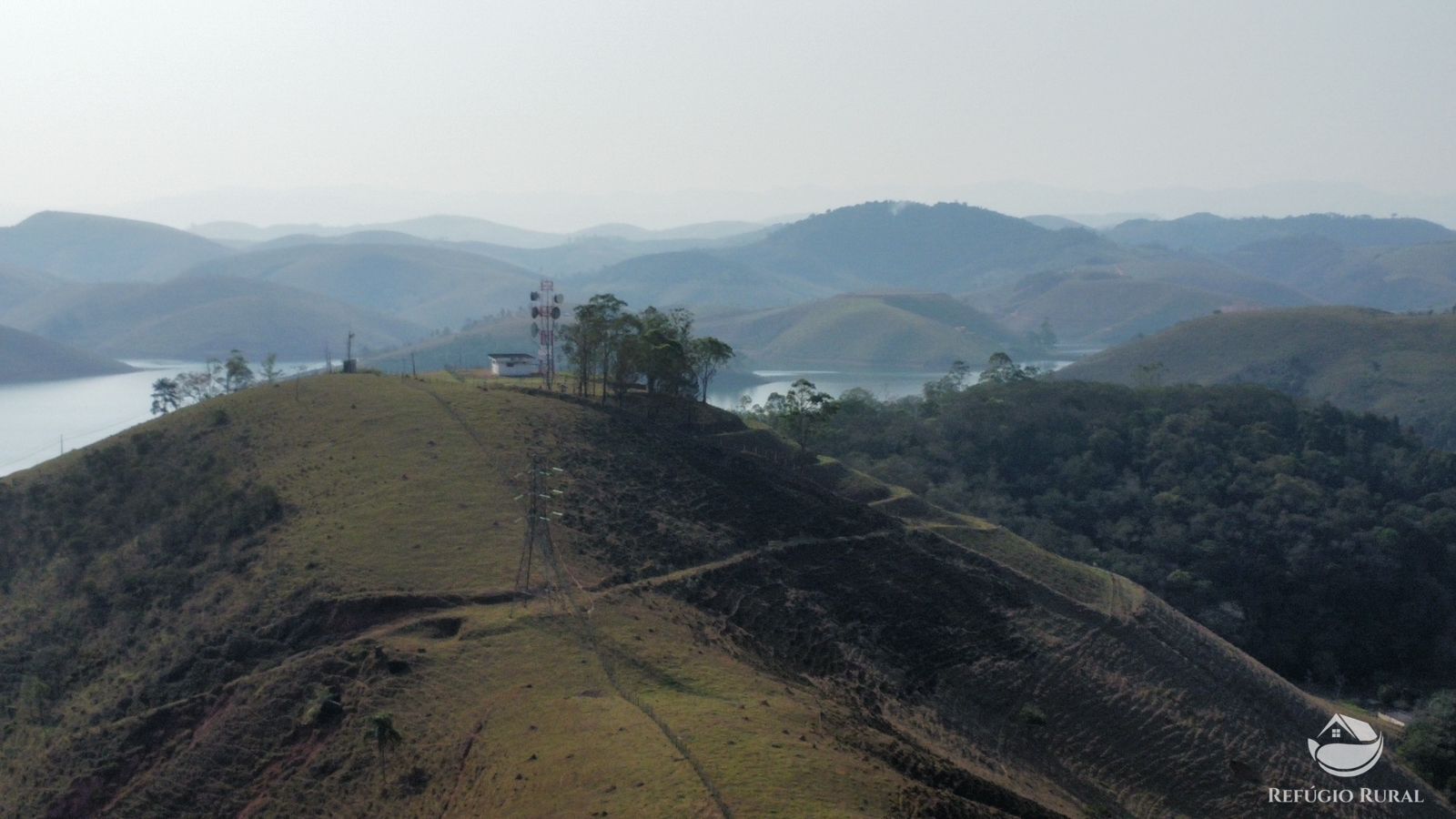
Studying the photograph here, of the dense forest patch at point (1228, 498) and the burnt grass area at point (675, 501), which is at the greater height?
the burnt grass area at point (675, 501)

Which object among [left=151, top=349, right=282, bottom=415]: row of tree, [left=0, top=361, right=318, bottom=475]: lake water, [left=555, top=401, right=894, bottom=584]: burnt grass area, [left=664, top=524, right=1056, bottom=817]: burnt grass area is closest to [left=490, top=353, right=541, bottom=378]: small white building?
[left=555, top=401, right=894, bottom=584]: burnt grass area

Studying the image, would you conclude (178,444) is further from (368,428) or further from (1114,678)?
(1114,678)

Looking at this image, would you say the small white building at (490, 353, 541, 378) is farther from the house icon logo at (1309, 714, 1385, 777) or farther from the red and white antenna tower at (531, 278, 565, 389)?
the house icon logo at (1309, 714, 1385, 777)

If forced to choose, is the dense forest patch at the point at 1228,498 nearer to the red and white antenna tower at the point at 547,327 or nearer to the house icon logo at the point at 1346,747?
the red and white antenna tower at the point at 547,327

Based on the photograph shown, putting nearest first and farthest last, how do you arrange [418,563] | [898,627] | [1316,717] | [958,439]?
[418,563], [898,627], [1316,717], [958,439]

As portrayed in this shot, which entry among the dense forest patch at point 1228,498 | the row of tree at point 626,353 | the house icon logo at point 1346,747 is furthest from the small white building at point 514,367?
the house icon logo at point 1346,747

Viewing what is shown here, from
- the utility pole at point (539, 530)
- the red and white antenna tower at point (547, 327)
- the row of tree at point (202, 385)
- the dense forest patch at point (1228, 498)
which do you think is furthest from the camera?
the row of tree at point (202, 385)

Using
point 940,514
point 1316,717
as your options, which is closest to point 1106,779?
point 1316,717
